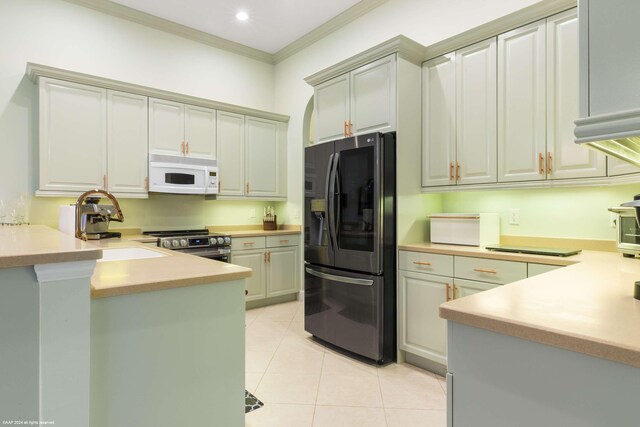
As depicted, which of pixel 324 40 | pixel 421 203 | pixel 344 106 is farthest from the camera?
pixel 324 40

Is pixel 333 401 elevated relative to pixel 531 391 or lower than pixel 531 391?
lower

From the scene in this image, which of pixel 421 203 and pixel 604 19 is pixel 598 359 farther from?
pixel 421 203

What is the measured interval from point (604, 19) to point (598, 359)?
2.46 feet

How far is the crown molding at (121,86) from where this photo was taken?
3.02m

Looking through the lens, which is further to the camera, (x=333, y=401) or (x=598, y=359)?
(x=333, y=401)

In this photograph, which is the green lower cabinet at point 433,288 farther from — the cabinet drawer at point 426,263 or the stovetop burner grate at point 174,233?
the stovetop burner grate at point 174,233

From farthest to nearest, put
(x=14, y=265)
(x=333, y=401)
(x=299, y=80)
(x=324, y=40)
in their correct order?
(x=299, y=80), (x=324, y=40), (x=333, y=401), (x=14, y=265)

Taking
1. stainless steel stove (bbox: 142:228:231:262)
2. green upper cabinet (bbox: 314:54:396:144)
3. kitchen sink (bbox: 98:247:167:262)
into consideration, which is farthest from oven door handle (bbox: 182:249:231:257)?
green upper cabinet (bbox: 314:54:396:144)

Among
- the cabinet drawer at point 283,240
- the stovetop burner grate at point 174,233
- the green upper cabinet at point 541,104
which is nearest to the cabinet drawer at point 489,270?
the green upper cabinet at point 541,104

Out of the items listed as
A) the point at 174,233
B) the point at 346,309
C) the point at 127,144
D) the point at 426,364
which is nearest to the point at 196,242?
the point at 174,233

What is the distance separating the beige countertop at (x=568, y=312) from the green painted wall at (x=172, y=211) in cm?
365

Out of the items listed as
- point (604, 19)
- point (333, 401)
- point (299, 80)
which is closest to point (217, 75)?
point (299, 80)

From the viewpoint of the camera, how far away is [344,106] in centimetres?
308

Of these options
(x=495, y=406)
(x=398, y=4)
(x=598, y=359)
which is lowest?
(x=495, y=406)
